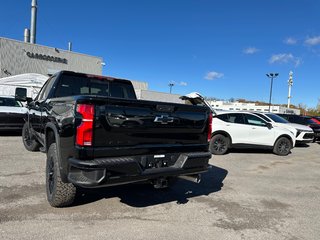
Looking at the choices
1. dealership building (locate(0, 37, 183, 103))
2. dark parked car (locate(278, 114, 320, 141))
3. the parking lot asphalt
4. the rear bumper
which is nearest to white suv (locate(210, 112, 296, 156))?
the parking lot asphalt

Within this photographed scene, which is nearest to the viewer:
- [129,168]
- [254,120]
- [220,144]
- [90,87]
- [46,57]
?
[129,168]

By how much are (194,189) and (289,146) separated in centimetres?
687

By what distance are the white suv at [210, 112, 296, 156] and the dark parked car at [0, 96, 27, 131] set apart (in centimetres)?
765

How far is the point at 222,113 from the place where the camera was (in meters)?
10.9

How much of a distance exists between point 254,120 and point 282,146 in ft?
4.77

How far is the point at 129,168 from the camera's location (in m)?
3.66

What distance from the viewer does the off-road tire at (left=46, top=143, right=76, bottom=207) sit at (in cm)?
405

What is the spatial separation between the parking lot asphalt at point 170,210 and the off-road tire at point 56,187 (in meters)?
0.14

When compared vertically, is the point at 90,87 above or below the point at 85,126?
above

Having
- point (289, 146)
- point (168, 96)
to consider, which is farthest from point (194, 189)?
point (168, 96)

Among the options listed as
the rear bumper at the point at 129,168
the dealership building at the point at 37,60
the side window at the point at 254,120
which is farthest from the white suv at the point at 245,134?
the dealership building at the point at 37,60

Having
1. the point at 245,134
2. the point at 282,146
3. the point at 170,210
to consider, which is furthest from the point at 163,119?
the point at 282,146

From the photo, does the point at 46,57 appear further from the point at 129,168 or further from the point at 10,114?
the point at 129,168

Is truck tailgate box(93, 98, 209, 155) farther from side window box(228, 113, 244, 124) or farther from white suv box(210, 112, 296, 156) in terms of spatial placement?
side window box(228, 113, 244, 124)
